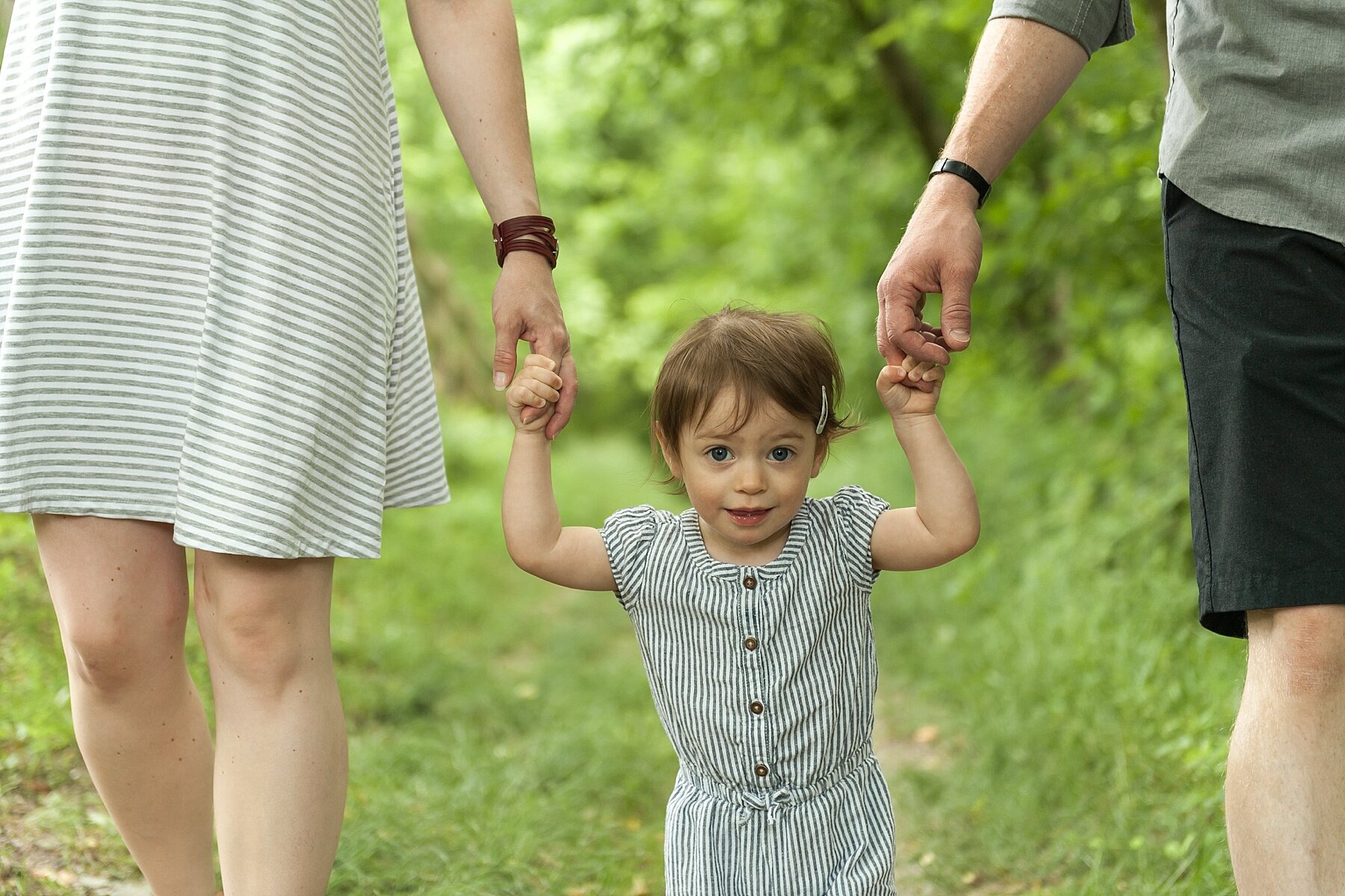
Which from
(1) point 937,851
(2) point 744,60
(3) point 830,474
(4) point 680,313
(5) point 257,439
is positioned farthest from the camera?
(4) point 680,313

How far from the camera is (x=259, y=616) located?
78.3 inches

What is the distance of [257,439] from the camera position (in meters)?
1.91

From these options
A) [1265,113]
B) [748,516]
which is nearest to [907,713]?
[748,516]

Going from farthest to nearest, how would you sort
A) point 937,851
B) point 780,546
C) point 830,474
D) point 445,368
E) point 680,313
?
1. point 680,313
2. point 445,368
3. point 830,474
4. point 937,851
5. point 780,546

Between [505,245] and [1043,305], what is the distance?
784 centimetres

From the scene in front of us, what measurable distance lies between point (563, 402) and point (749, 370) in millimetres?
305

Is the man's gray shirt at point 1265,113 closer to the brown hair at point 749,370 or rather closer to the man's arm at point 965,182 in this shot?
the man's arm at point 965,182

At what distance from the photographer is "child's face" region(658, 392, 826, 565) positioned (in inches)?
82.9

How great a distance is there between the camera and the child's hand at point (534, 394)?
214cm

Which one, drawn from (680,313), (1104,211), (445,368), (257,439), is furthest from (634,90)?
(680,313)

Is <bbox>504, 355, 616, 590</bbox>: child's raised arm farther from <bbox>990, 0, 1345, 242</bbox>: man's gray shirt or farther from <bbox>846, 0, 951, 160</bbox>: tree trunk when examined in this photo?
<bbox>846, 0, 951, 160</bbox>: tree trunk

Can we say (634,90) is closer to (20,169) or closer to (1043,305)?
(1043,305)

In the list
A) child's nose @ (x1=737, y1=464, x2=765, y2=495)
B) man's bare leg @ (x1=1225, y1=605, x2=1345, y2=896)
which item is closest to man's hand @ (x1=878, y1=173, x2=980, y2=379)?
child's nose @ (x1=737, y1=464, x2=765, y2=495)

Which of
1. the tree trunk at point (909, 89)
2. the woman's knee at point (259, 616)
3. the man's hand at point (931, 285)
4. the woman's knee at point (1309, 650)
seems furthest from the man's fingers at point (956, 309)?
the tree trunk at point (909, 89)
